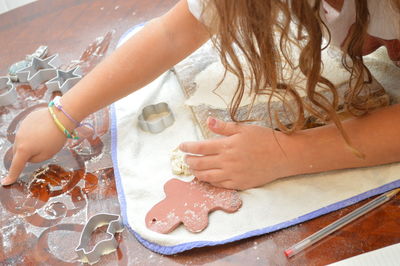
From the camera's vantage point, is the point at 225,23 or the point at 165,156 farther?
the point at 165,156

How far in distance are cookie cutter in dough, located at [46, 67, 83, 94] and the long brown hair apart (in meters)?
0.37

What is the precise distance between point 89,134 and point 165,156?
17 centimetres

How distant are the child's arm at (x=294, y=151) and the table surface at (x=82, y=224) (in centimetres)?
8

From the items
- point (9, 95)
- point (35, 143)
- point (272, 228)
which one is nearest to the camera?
point (272, 228)

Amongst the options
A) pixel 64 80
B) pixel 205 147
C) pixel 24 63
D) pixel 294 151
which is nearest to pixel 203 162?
pixel 205 147

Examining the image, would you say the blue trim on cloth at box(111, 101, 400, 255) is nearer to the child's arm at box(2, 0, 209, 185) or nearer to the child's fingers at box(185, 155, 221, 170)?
the child's fingers at box(185, 155, 221, 170)

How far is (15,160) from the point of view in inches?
31.5

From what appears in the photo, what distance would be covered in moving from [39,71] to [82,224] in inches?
17.0

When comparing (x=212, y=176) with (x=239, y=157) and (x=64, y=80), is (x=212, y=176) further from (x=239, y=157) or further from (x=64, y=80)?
(x=64, y=80)

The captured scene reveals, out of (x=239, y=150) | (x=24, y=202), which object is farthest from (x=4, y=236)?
(x=239, y=150)

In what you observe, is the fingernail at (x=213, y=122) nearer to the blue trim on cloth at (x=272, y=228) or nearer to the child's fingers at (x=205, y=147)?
the child's fingers at (x=205, y=147)

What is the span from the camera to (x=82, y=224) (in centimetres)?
70

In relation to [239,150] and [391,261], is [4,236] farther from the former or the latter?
[391,261]

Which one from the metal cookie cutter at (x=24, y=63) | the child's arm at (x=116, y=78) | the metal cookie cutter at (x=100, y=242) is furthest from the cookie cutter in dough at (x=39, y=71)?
the metal cookie cutter at (x=100, y=242)
